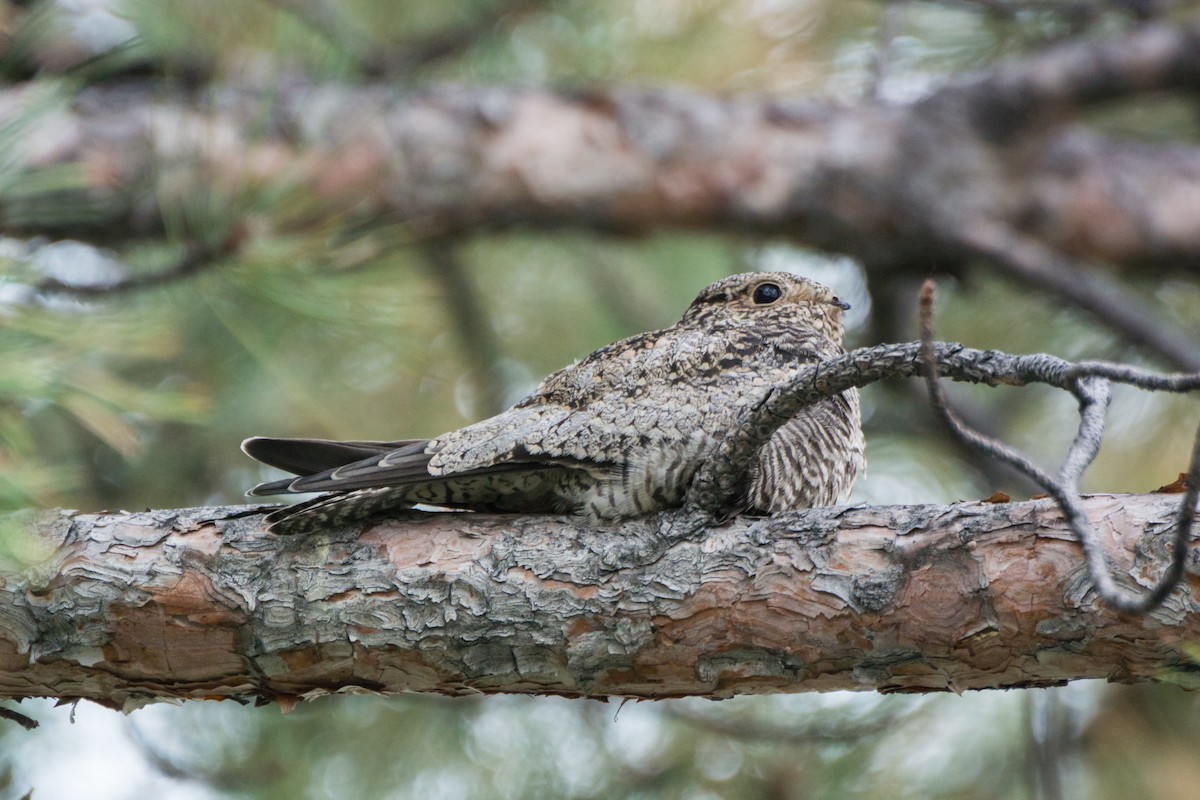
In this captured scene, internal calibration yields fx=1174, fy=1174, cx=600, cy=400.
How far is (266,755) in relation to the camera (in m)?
3.96

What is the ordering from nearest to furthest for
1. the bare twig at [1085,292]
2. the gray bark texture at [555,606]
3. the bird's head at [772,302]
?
1. the gray bark texture at [555,606]
2. the bird's head at [772,302]
3. the bare twig at [1085,292]

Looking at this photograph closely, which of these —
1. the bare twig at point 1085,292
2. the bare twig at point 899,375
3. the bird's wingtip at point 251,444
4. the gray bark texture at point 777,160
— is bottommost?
the bare twig at point 899,375

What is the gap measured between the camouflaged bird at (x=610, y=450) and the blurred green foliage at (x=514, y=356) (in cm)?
52

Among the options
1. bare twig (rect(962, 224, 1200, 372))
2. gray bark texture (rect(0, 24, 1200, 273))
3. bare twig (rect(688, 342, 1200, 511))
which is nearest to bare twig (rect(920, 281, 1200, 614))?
bare twig (rect(688, 342, 1200, 511))

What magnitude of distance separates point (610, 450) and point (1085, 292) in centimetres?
212

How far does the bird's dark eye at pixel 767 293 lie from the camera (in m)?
2.94

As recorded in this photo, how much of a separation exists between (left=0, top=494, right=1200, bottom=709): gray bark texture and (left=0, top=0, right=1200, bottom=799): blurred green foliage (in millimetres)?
532

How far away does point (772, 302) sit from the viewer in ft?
9.62

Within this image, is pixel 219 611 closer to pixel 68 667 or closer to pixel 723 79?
pixel 68 667

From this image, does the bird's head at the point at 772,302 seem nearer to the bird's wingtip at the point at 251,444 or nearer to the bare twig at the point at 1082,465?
the bird's wingtip at the point at 251,444

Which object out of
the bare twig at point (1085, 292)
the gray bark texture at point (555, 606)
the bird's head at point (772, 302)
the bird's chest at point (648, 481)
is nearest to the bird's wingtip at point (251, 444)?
the gray bark texture at point (555, 606)

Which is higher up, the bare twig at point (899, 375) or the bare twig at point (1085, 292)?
the bare twig at point (1085, 292)

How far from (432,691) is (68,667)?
68 centimetres

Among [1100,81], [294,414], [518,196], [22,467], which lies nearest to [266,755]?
[294,414]
